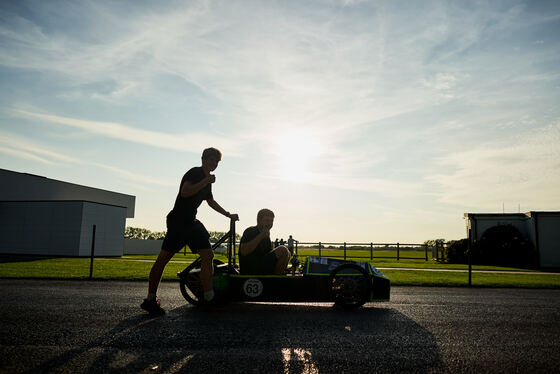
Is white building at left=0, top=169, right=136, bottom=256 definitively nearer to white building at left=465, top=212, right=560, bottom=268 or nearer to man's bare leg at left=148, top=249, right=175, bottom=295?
man's bare leg at left=148, top=249, right=175, bottom=295

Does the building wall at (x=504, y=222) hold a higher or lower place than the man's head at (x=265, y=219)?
higher

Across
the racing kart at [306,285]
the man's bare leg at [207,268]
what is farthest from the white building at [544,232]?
the man's bare leg at [207,268]

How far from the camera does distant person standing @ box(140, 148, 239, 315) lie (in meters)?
4.54

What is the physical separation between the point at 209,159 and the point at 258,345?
93.2 inches

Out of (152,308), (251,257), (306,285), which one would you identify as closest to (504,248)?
(306,285)

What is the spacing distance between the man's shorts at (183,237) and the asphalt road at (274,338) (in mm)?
794

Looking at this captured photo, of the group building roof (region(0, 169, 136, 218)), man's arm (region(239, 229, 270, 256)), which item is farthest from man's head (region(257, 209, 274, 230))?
building roof (region(0, 169, 136, 218))

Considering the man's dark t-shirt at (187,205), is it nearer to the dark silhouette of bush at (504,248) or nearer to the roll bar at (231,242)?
the roll bar at (231,242)

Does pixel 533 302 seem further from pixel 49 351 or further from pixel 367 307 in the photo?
pixel 49 351

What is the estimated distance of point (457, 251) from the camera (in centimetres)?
2461

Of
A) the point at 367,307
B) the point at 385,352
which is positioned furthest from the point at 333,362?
the point at 367,307

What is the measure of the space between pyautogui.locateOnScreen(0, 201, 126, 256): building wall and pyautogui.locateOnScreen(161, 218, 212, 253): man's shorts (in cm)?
2411

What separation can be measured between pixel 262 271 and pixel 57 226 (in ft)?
83.7

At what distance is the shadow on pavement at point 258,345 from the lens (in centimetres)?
265
